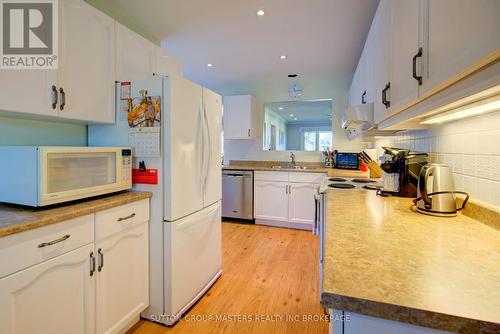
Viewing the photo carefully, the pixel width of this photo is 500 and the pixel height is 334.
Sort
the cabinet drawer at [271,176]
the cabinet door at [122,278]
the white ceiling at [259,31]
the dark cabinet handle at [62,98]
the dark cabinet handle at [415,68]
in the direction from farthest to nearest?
the cabinet drawer at [271,176] < the white ceiling at [259,31] < the dark cabinet handle at [62,98] < the cabinet door at [122,278] < the dark cabinet handle at [415,68]

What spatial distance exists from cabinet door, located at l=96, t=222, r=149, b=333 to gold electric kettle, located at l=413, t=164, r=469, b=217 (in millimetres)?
1609

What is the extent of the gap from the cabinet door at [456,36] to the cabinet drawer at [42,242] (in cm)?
155

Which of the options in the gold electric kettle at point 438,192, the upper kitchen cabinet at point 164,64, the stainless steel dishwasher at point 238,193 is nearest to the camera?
the gold electric kettle at point 438,192

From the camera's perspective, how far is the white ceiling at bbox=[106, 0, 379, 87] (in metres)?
2.09

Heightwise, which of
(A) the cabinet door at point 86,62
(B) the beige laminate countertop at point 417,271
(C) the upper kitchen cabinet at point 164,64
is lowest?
(B) the beige laminate countertop at point 417,271

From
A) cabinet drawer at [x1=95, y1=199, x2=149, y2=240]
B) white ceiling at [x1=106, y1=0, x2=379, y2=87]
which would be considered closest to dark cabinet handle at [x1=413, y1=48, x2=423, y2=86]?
white ceiling at [x1=106, y1=0, x2=379, y2=87]

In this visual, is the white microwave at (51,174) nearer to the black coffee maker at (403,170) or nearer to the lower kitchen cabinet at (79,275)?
the lower kitchen cabinet at (79,275)

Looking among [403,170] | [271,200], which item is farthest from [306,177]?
[403,170]

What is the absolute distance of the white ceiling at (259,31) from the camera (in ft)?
6.84

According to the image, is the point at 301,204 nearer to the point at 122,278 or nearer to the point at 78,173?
the point at 122,278

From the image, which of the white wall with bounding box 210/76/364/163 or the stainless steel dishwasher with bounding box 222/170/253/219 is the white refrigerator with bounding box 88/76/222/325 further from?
the white wall with bounding box 210/76/364/163

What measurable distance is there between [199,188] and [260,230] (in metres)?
1.95

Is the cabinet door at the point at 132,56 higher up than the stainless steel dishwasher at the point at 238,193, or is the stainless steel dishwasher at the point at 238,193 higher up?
the cabinet door at the point at 132,56

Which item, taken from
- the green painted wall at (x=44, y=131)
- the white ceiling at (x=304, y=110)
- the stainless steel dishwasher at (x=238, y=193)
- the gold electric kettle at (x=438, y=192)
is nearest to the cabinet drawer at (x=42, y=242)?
the green painted wall at (x=44, y=131)
